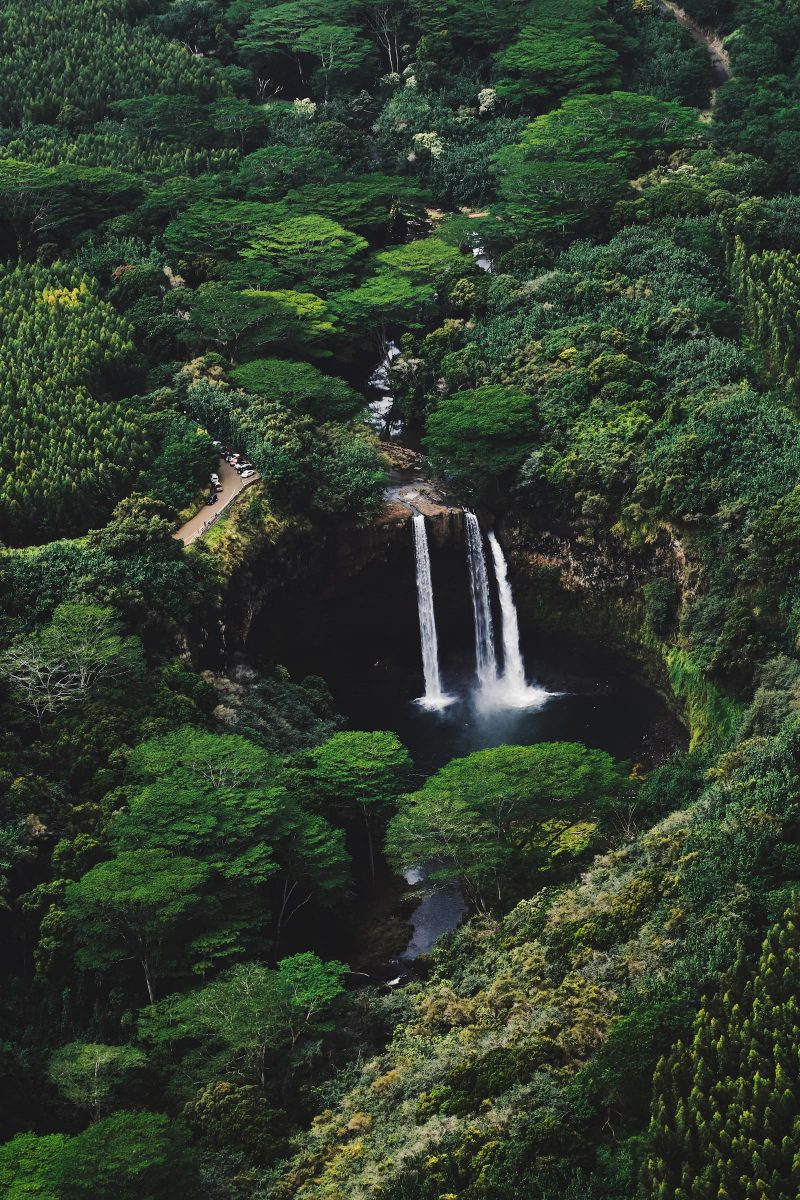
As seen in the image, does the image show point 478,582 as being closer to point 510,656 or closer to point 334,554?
point 510,656

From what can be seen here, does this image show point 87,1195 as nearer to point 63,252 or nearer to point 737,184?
point 63,252

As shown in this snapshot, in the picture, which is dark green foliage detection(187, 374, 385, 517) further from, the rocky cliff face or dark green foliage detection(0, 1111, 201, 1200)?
dark green foliage detection(0, 1111, 201, 1200)

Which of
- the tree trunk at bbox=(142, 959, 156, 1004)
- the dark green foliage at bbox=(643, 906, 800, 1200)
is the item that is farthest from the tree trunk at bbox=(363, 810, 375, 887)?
the dark green foliage at bbox=(643, 906, 800, 1200)

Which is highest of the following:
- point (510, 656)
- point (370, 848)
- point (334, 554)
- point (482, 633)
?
point (334, 554)

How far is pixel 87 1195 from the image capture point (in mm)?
34469

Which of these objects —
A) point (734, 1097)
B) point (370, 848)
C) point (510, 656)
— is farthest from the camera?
point (510, 656)

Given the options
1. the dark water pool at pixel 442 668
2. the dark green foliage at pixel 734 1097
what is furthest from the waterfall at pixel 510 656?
the dark green foliage at pixel 734 1097

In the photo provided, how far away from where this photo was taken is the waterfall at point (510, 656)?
61875 millimetres

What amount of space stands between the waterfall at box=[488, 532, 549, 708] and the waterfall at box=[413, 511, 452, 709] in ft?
7.91

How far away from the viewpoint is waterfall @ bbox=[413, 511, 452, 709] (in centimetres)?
6266

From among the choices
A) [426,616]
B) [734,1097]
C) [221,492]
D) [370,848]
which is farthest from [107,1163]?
[426,616]

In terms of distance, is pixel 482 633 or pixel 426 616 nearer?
pixel 426 616

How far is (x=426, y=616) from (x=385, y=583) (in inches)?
80.6

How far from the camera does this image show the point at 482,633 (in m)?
63.8
